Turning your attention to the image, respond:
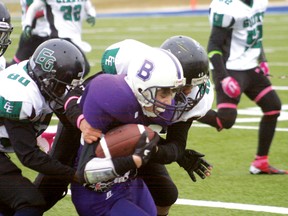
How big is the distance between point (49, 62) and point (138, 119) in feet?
2.15

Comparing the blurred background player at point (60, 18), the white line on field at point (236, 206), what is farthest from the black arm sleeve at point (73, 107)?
the blurred background player at point (60, 18)

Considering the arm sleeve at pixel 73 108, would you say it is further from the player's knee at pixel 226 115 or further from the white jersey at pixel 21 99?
the player's knee at pixel 226 115

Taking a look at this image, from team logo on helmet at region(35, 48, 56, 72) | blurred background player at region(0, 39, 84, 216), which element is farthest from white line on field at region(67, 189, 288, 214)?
team logo on helmet at region(35, 48, 56, 72)

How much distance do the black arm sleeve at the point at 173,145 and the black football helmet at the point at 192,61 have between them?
0.15 m

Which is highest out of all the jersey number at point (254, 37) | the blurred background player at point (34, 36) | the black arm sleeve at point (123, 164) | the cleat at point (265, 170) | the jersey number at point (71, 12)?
the black arm sleeve at point (123, 164)

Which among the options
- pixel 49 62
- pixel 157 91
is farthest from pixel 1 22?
pixel 157 91

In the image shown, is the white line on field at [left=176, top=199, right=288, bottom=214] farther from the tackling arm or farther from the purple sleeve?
the tackling arm

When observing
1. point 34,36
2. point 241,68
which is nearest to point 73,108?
point 241,68

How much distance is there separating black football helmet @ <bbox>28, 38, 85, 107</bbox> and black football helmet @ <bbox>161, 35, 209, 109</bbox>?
1.65 ft

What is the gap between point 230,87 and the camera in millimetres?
6379

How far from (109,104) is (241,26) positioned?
2.96 m

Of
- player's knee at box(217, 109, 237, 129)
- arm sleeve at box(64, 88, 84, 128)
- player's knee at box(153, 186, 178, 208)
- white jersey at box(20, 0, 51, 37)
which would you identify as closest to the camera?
arm sleeve at box(64, 88, 84, 128)

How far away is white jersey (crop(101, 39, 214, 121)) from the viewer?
14.3 feet

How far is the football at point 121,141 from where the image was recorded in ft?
12.6
